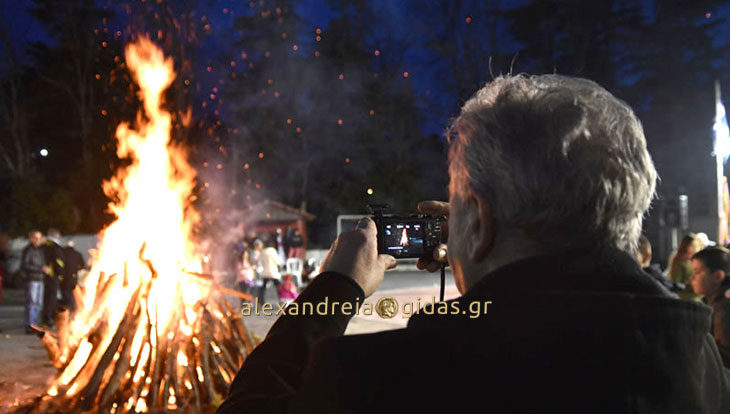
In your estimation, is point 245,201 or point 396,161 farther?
point 396,161

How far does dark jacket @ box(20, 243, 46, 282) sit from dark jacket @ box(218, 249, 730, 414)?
10.3 meters

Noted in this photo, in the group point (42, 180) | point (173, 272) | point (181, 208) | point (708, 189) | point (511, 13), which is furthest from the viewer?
point (708, 189)

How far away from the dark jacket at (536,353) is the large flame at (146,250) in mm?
4482

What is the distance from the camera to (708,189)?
28125mm

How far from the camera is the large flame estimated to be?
5.17m

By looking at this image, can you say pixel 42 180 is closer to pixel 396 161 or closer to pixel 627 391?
pixel 396 161

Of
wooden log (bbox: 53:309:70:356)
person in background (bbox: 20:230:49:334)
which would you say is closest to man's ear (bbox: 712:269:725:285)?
wooden log (bbox: 53:309:70:356)

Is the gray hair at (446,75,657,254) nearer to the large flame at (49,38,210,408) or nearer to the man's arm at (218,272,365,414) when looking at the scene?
the man's arm at (218,272,365,414)

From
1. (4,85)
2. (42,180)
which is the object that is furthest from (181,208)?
(4,85)

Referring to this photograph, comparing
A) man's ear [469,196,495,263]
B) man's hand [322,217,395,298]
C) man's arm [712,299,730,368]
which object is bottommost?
man's arm [712,299,730,368]

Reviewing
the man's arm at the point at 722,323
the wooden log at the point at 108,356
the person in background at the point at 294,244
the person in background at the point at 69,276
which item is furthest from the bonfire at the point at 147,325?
the person in background at the point at 294,244

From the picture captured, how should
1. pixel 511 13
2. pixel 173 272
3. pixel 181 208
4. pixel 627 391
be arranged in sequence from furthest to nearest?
pixel 511 13, pixel 181 208, pixel 173 272, pixel 627 391

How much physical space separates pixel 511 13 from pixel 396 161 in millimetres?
8718

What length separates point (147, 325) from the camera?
197 inches
